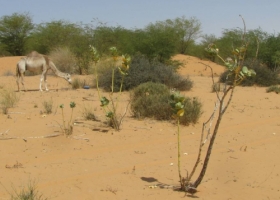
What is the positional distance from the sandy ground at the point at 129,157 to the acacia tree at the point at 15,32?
102 feet

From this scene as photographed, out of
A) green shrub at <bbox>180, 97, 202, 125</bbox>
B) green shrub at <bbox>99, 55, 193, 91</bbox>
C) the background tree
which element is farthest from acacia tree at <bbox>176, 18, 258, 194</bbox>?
the background tree

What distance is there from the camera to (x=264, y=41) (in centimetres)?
2827

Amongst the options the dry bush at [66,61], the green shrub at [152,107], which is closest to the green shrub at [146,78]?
the green shrub at [152,107]

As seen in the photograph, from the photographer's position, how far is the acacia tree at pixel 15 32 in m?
41.0

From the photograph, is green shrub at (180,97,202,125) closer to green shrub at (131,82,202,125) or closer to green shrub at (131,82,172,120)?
green shrub at (131,82,202,125)

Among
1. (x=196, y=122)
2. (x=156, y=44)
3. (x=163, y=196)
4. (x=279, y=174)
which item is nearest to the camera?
(x=163, y=196)

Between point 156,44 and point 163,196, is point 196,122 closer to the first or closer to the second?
point 163,196

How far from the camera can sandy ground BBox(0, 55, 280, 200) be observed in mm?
6098

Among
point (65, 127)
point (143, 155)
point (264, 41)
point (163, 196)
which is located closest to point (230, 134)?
point (143, 155)

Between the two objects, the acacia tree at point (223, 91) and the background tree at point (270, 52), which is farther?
the background tree at point (270, 52)

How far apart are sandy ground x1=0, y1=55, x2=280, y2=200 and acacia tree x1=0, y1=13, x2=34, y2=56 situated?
3110cm

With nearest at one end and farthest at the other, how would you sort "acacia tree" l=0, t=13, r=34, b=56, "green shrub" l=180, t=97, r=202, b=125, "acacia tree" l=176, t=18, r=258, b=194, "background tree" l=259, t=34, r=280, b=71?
"acacia tree" l=176, t=18, r=258, b=194 → "green shrub" l=180, t=97, r=202, b=125 → "background tree" l=259, t=34, r=280, b=71 → "acacia tree" l=0, t=13, r=34, b=56

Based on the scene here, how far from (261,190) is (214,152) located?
208cm

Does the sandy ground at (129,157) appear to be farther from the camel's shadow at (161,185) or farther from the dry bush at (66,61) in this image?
the dry bush at (66,61)
